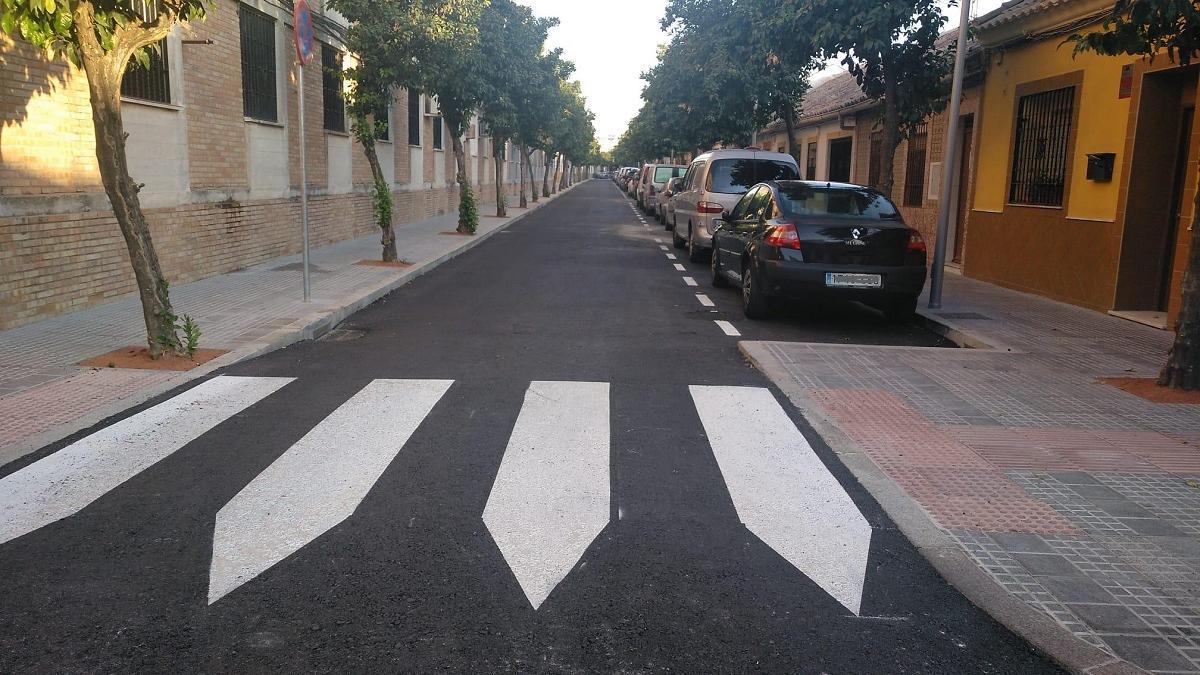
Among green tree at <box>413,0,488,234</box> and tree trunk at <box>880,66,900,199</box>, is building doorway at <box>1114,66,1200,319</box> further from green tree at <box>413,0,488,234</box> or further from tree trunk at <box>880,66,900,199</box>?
green tree at <box>413,0,488,234</box>

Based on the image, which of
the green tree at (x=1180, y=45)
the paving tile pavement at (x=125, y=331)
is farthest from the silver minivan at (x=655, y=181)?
the green tree at (x=1180, y=45)

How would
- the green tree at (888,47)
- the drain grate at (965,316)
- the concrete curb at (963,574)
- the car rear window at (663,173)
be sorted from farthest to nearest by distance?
the car rear window at (663,173), the green tree at (888,47), the drain grate at (965,316), the concrete curb at (963,574)

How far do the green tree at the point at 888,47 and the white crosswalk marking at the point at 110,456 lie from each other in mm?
8799

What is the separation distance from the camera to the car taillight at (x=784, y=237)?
9727 millimetres

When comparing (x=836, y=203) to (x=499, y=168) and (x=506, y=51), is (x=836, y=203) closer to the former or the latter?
(x=506, y=51)

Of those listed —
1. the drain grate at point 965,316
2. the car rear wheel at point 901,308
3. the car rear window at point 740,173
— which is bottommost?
the drain grate at point 965,316

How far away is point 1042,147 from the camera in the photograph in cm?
1326

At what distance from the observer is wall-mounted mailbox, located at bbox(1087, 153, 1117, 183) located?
447 inches

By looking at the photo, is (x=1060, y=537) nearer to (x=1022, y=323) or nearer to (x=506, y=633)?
(x=506, y=633)

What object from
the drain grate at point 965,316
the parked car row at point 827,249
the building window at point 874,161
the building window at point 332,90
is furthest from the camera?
the building window at point 874,161

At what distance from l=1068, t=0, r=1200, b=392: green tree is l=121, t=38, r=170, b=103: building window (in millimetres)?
10101

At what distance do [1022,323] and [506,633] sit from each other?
352 inches

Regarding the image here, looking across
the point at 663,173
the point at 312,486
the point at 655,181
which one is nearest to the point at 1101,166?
the point at 312,486

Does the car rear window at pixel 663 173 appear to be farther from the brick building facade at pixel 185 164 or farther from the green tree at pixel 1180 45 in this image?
the green tree at pixel 1180 45
